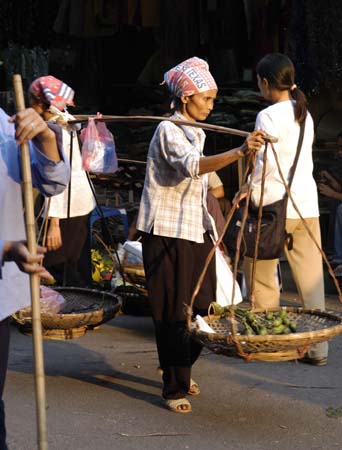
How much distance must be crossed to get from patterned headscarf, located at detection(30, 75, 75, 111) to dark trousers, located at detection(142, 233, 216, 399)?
4.10 feet

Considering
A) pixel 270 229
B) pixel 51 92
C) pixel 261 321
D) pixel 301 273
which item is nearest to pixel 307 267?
pixel 301 273

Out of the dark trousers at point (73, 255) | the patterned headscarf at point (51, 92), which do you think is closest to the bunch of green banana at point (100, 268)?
the dark trousers at point (73, 255)

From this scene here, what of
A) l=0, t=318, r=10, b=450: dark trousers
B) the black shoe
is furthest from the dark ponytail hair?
l=0, t=318, r=10, b=450: dark trousers

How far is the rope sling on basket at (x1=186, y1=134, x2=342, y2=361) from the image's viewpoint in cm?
470

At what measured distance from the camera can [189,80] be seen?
531 centimetres

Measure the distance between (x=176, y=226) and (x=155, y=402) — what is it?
992mm

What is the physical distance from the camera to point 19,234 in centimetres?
369

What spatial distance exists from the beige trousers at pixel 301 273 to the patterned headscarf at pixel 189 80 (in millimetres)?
1194

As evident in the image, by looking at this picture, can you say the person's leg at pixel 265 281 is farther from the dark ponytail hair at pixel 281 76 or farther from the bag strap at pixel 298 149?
the dark ponytail hair at pixel 281 76

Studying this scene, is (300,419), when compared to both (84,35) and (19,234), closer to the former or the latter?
(19,234)

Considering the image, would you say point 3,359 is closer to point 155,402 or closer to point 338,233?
point 155,402

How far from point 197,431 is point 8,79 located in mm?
5428

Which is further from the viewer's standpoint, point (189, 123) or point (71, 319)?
point (71, 319)

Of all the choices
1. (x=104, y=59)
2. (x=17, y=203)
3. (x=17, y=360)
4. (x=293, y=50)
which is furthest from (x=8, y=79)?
(x=17, y=203)
